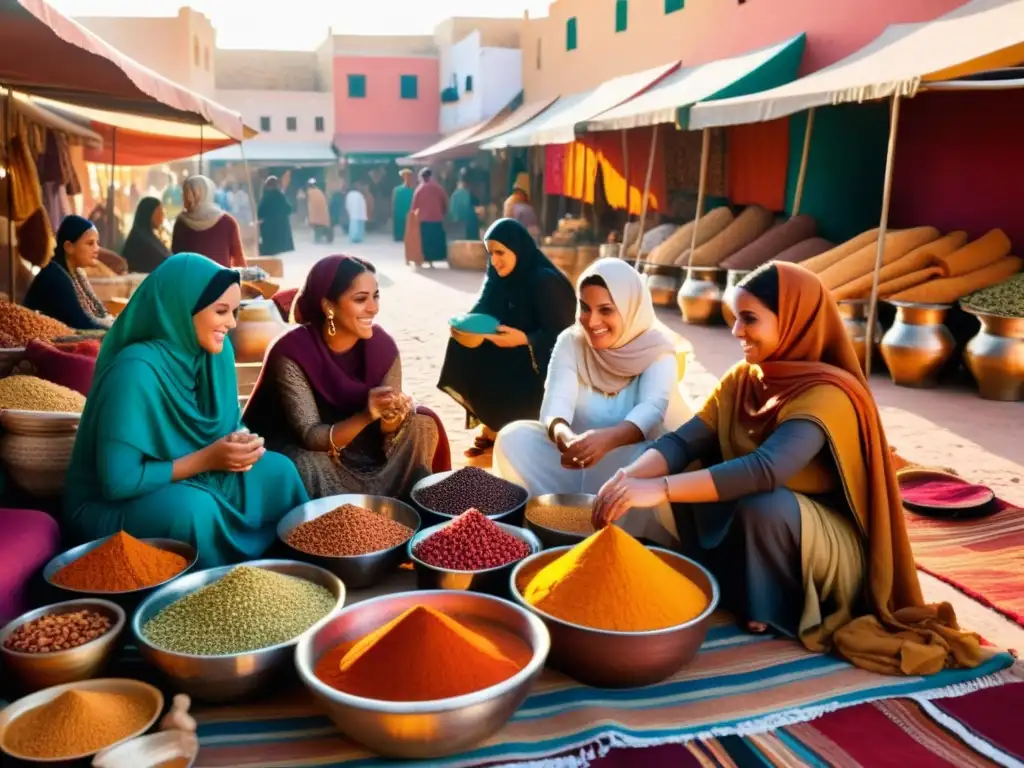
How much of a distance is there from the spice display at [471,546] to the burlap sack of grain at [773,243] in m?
5.77

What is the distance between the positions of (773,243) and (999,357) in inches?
112

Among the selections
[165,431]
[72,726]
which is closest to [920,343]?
[165,431]

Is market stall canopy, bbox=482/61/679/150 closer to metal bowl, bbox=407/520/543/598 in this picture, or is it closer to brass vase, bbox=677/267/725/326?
brass vase, bbox=677/267/725/326

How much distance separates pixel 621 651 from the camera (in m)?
1.90

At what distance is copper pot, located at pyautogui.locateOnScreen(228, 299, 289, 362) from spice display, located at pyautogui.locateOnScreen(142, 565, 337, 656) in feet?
9.66

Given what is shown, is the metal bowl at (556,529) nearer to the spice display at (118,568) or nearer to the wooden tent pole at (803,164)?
the spice display at (118,568)

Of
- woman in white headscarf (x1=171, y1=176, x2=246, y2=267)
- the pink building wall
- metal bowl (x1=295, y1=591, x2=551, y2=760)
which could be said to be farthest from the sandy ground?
the pink building wall

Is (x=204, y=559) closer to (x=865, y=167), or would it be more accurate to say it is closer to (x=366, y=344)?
(x=366, y=344)

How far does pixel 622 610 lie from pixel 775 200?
7.39 meters

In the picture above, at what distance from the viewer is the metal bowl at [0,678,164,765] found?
1.62 meters

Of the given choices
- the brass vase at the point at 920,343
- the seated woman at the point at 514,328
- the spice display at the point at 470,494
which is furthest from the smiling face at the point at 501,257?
the brass vase at the point at 920,343

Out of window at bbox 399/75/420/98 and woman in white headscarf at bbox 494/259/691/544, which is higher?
window at bbox 399/75/420/98

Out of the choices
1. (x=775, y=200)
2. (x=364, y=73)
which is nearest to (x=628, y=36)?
(x=775, y=200)

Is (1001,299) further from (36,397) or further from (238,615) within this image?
(36,397)
